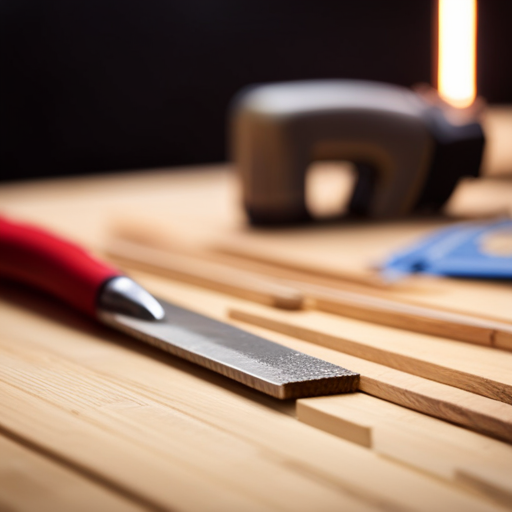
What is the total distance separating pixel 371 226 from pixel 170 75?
4.89 feet

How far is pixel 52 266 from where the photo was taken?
0.58m

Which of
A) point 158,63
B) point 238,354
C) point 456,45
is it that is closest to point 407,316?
point 238,354

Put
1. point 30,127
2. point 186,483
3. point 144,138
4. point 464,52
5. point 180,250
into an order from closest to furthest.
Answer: point 186,483
point 180,250
point 30,127
point 144,138
point 464,52

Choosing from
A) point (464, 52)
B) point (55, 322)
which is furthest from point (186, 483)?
point (464, 52)

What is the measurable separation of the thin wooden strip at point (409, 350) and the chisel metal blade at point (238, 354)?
4 cm

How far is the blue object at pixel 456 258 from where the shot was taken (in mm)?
653

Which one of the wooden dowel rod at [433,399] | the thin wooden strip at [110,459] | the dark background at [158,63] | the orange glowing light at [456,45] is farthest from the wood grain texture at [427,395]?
the orange glowing light at [456,45]

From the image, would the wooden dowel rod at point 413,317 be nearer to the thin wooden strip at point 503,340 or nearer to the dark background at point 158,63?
the thin wooden strip at point 503,340

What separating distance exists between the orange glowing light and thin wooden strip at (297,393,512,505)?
8.03 feet

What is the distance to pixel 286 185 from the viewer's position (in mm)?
1034

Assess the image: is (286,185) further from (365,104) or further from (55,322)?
(55,322)

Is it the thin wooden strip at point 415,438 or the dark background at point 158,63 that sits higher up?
the dark background at point 158,63

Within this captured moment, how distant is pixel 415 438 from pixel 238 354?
12 cm

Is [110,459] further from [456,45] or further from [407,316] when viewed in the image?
[456,45]
